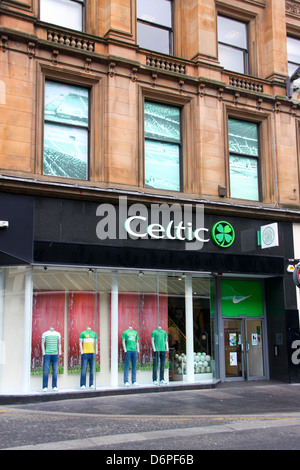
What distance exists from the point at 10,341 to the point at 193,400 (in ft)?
16.9

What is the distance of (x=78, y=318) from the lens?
14.8 meters

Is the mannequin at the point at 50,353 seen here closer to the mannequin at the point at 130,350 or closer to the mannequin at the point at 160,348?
the mannequin at the point at 130,350

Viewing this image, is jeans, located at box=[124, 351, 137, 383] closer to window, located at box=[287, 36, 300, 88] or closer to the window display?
the window display

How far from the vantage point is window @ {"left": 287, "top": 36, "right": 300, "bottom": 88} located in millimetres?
20484

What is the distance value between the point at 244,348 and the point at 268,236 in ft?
13.5

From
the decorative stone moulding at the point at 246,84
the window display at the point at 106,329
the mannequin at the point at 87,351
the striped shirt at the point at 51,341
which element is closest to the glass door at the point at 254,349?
the window display at the point at 106,329

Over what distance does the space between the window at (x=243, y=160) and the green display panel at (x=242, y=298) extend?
3.14 metres

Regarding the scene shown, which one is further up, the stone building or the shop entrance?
the stone building

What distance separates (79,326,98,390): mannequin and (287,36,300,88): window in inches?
515

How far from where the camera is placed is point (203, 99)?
17.4 meters

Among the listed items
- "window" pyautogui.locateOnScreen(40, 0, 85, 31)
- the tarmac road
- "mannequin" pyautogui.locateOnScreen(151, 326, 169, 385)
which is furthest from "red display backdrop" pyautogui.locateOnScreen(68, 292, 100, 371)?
"window" pyautogui.locateOnScreen(40, 0, 85, 31)

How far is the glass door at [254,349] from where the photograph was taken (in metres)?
18.1

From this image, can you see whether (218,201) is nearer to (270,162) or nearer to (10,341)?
(270,162)
